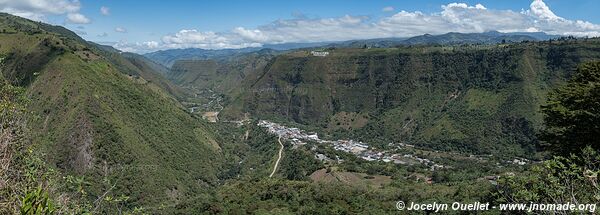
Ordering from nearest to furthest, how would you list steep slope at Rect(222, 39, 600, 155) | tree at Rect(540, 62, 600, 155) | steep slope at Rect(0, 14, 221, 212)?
1. tree at Rect(540, 62, 600, 155)
2. steep slope at Rect(0, 14, 221, 212)
3. steep slope at Rect(222, 39, 600, 155)

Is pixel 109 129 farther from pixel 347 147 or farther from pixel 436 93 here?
pixel 436 93

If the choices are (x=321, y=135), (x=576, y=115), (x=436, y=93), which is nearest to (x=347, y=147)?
(x=321, y=135)

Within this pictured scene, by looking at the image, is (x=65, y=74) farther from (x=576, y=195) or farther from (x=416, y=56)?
(x=416, y=56)

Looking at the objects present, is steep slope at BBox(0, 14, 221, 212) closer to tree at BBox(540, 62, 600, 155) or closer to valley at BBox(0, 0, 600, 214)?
valley at BBox(0, 0, 600, 214)

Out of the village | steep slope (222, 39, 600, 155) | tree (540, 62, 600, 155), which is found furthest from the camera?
steep slope (222, 39, 600, 155)

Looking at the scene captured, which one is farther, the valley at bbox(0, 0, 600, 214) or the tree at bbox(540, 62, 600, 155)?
the tree at bbox(540, 62, 600, 155)

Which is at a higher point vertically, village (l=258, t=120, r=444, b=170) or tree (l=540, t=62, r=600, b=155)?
tree (l=540, t=62, r=600, b=155)

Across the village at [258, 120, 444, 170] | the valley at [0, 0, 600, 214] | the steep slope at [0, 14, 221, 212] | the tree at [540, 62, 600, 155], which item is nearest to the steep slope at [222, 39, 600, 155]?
the valley at [0, 0, 600, 214]
